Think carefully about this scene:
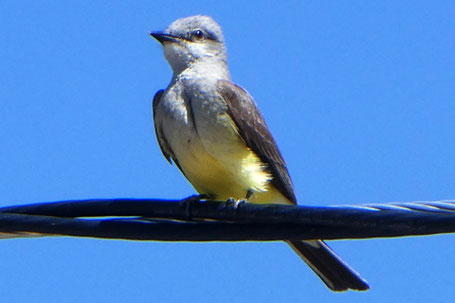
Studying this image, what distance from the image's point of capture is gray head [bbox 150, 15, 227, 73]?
25.6 ft

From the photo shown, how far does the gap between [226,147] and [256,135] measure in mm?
402

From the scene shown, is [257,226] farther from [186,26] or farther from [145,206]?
[186,26]

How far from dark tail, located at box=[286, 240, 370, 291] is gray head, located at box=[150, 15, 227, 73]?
7.11 feet

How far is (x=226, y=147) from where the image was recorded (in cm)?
661

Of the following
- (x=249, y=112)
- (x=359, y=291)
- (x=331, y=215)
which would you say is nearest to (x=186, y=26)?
(x=249, y=112)

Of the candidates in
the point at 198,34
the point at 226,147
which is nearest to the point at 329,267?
the point at 226,147

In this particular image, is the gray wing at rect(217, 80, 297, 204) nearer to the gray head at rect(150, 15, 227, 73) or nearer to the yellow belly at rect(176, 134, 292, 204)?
the yellow belly at rect(176, 134, 292, 204)

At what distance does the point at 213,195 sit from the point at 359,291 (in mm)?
1422

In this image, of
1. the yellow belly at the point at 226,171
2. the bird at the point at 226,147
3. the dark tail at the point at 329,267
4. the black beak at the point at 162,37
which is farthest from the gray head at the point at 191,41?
the dark tail at the point at 329,267

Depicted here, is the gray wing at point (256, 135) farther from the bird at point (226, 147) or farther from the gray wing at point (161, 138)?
the gray wing at point (161, 138)

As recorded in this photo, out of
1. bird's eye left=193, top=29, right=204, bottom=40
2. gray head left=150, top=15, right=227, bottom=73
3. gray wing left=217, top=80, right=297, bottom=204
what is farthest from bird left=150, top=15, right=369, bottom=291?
bird's eye left=193, top=29, right=204, bottom=40

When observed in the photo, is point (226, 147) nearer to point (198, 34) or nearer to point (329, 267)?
point (329, 267)

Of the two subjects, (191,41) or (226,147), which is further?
(191,41)

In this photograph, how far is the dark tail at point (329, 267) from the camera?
241 inches
